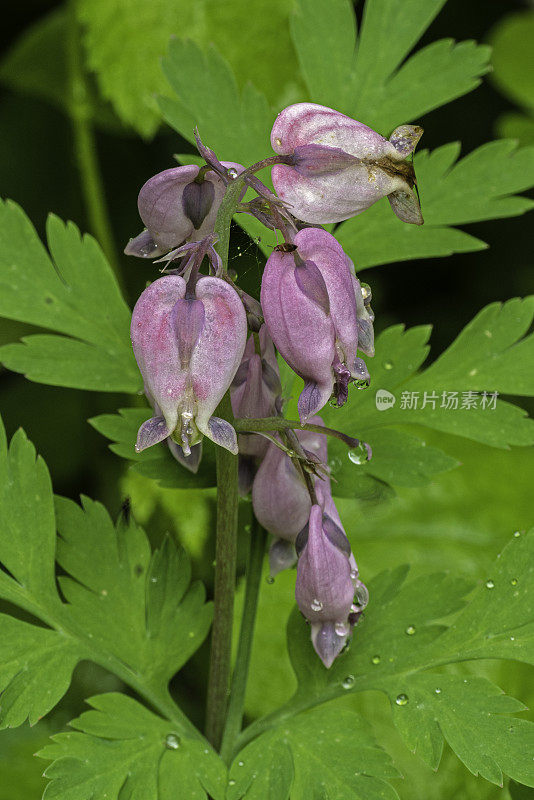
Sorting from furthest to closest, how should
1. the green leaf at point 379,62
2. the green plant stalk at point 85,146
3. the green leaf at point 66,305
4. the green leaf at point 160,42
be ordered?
the green plant stalk at point 85,146 < the green leaf at point 160,42 < the green leaf at point 379,62 < the green leaf at point 66,305

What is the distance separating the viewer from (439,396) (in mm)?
1090

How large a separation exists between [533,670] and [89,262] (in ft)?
→ 3.47

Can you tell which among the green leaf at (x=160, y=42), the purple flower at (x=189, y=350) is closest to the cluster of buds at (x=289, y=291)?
the purple flower at (x=189, y=350)

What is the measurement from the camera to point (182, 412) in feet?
2.23

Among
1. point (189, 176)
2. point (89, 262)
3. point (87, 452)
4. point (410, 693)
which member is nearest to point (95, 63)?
point (87, 452)

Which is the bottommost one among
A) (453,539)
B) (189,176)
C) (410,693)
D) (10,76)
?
(453,539)

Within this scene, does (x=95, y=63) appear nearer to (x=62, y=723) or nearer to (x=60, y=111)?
(x=60, y=111)

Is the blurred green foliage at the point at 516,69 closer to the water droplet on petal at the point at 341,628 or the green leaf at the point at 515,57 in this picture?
the green leaf at the point at 515,57

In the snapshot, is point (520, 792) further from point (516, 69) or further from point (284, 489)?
point (516, 69)

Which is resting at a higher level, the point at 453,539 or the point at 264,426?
the point at 264,426

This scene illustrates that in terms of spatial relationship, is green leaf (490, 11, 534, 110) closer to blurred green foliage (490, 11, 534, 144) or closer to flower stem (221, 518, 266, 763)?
blurred green foliage (490, 11, 534, 144)

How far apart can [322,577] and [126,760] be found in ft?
0.95

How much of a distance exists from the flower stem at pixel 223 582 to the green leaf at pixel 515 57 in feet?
5.42

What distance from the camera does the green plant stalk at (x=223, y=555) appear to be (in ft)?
2.40
